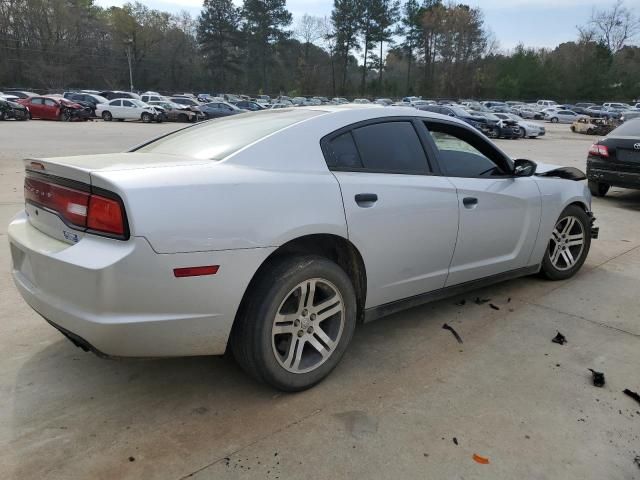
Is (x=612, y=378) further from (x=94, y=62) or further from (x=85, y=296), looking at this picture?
(x=94, y=62)

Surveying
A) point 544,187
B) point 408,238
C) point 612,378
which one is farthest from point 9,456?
point 544,187

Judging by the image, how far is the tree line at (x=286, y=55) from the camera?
79.1 metres

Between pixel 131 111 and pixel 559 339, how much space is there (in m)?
33.6

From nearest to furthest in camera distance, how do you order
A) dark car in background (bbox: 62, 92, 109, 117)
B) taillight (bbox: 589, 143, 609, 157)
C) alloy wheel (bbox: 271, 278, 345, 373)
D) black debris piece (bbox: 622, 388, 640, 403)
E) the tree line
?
alloy wheel (bbox: 271, 278, 345, 373)
black debris piece (bbox: 622, 388, 640, 403)
taillight (bbox: 589, 143, 609, 157)
dark car in background (bbox: 62, 92, 109, 117)
the tree line

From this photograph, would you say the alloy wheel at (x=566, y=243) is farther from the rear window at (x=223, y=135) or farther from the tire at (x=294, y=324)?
the rear window at (x=223, y=135)

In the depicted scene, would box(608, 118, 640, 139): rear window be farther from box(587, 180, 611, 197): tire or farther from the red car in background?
the red car in background

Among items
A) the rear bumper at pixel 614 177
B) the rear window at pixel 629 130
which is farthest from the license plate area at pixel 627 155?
the rear window at pixel 629 130

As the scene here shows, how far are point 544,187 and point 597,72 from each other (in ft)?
286

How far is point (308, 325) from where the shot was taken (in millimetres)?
2855

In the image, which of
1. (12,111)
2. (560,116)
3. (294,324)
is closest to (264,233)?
(294,324)

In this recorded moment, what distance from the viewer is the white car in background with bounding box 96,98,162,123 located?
107 ft

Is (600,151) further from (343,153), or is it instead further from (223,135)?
(223,135)

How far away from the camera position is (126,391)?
2.84 metres

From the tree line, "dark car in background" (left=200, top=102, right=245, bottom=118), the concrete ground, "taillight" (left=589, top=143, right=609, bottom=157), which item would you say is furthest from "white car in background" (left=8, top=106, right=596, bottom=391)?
the tree line
